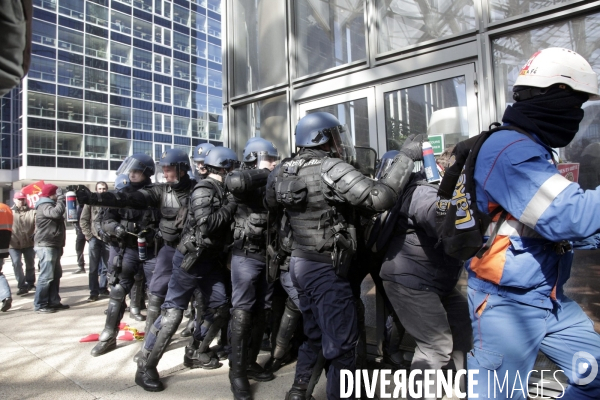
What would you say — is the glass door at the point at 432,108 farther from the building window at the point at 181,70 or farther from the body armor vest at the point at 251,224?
the building window at the point at 181,70

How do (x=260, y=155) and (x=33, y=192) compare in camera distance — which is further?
(x=33, y=192)

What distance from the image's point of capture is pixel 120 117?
1623 inches

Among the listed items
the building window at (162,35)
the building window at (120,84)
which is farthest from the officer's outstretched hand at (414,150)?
the building window at (162,35)

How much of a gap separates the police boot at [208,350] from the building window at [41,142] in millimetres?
38691

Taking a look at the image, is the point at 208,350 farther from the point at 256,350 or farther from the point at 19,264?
the point at 19,264

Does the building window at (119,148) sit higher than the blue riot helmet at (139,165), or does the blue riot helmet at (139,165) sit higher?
the building window at (119,148)

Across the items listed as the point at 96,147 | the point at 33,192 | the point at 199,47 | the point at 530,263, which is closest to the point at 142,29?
the point at 199,47

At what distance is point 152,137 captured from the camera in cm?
4388

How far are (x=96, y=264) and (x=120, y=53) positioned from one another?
41.6 metres

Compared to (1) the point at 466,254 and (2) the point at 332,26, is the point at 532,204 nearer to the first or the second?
(1) the point at 466,254

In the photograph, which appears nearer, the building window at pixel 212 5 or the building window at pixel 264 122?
the building window at pixel 264 122

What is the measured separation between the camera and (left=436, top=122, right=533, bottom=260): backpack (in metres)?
1.84

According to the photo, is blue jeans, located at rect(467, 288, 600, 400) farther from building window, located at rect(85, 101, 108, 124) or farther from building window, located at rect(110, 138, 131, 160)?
building window, located at rect(85, 101, 108, 124)

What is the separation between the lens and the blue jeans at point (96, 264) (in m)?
7.25
